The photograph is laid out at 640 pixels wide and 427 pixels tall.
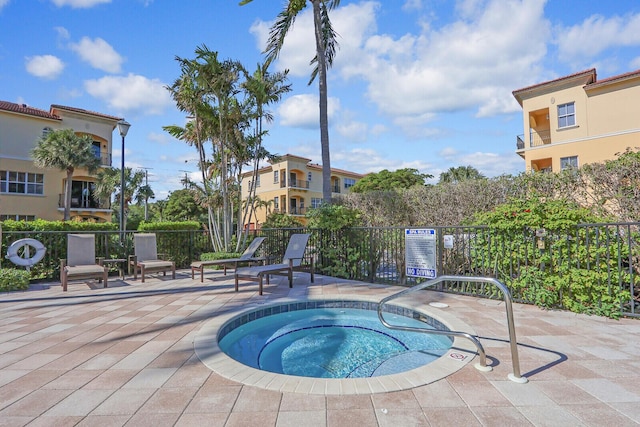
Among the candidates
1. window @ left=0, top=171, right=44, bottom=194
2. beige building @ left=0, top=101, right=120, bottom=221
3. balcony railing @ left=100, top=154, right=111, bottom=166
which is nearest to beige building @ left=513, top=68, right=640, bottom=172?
balcony railing @ left=100, top=154, right=111, bottom=166

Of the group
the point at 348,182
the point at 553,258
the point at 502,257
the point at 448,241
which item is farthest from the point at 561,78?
the point at 348,182

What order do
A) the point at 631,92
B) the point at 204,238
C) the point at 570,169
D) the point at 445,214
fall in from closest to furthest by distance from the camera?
the point at 570,169 < the point at 445,214 < the point at 204,238 < the point at 631,92

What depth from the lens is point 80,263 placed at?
294 inches

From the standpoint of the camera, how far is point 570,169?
6477 millimetres

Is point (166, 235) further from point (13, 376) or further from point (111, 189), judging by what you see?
point (111, 189)

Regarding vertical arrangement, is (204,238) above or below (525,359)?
above

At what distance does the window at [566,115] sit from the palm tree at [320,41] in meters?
14.9

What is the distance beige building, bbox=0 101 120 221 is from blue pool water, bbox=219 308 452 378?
25.4m

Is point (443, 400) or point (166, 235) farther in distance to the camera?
point (166, 235)

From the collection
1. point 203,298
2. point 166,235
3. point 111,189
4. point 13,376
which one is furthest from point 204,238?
point 111,189

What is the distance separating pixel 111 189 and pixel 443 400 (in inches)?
1088

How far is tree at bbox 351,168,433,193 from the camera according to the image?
122 ft

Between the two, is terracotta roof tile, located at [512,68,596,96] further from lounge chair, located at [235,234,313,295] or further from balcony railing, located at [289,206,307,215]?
balcony railing, located at [289,206,307,215]

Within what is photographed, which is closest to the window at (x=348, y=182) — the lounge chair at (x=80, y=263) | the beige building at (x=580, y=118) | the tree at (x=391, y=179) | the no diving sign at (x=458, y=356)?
the tree at (x=391, y=179)
